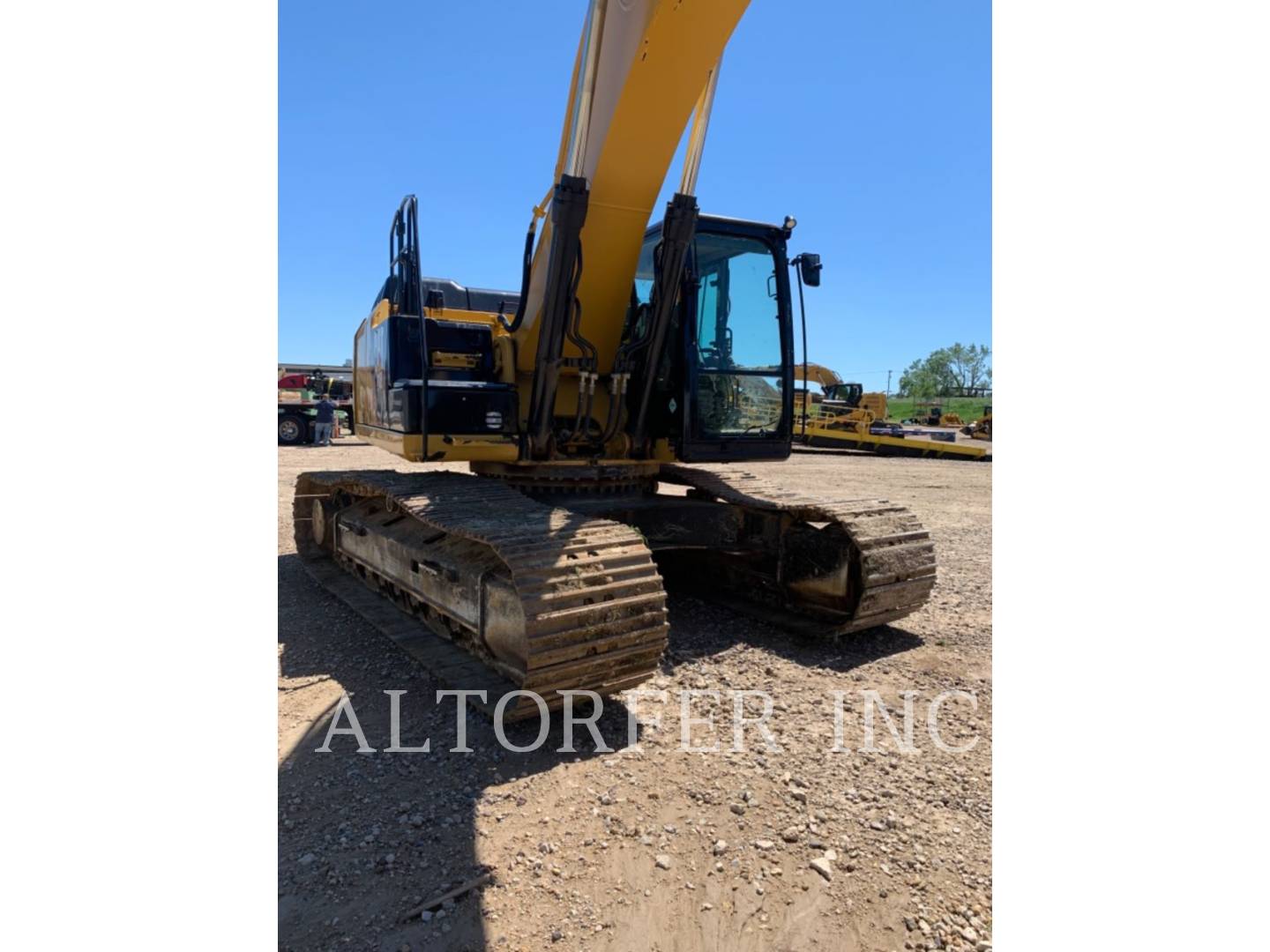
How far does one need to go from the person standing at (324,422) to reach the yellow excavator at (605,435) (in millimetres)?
14996

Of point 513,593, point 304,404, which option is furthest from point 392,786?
point 304,404


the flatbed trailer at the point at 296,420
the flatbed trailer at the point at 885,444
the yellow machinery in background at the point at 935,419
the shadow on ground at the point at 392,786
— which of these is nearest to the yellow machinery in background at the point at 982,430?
the yellow machinery in background at the point at 935,419

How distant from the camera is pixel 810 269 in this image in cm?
509

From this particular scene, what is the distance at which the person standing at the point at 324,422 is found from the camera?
19891mm

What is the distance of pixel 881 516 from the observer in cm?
500

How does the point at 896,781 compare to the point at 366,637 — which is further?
the point at 366,637

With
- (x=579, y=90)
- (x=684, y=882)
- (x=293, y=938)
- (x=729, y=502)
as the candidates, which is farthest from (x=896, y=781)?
(x=579, y=90)

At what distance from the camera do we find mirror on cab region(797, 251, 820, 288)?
16.7ft

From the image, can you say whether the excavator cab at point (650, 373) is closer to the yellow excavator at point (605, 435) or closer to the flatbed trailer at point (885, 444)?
the yellow excavator at point (605, 435)

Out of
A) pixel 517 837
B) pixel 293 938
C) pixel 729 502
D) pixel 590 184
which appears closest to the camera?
pixel 293 938

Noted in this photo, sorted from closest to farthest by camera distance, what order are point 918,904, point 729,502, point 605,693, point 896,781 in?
point 918,904 < point 896,781 < point 605,693 < point 729,502

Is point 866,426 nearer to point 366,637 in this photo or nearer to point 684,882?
point 366,637

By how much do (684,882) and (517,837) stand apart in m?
0.61

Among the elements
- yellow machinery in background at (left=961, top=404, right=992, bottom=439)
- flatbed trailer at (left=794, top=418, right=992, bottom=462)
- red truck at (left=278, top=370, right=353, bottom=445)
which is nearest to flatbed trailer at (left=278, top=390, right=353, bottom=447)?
red truck at (left=278, top=370, right=353, bottom=445)
